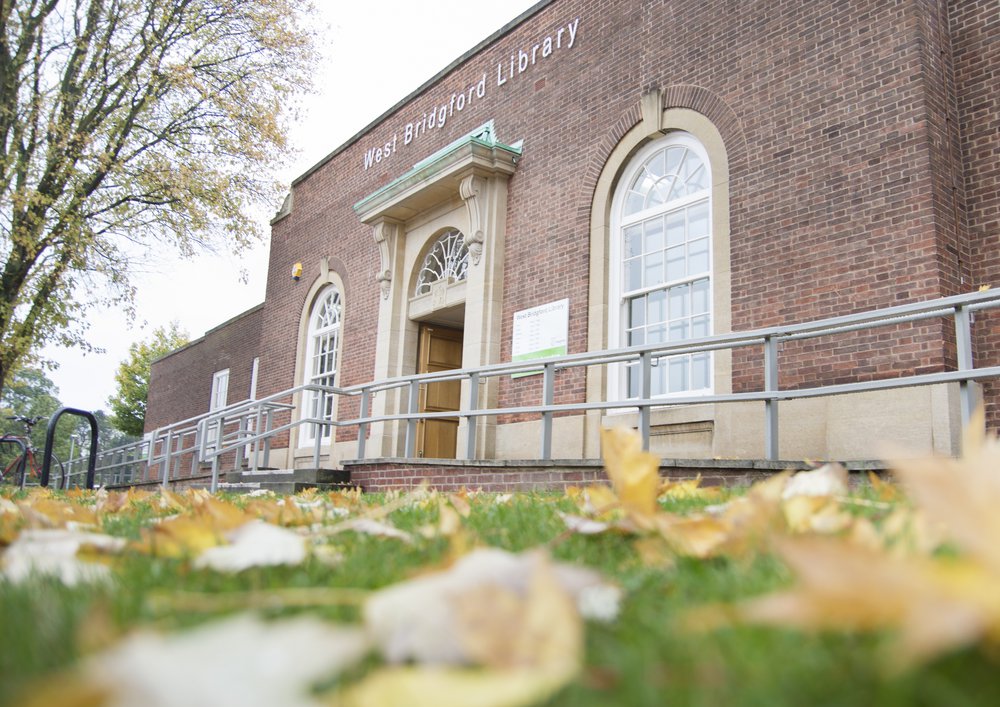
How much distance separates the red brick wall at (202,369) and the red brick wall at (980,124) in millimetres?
14811

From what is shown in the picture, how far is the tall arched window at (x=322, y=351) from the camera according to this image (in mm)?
16578

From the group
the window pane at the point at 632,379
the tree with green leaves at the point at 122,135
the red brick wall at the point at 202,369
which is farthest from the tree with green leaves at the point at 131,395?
the window pane at the point at 632,379

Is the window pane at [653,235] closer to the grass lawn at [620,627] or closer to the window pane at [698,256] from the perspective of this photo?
the window pane at [698,256]

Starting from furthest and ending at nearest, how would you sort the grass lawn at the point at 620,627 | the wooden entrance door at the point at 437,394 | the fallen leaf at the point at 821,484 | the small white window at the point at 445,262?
the wooden entrance door at the point at 437,394, the small white window at the point at 445,262, the fallen leaf at the point at 821,484, the grass lawn at the point at 620,627

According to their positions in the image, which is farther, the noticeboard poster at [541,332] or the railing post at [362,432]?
the noticeboard poster at [541,332]

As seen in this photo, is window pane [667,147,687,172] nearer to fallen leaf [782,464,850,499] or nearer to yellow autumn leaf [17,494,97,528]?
fallen leaf [782,464,850,499]

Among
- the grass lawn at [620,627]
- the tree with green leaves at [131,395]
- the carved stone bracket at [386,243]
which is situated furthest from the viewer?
the tree with green leaves at [131,395]

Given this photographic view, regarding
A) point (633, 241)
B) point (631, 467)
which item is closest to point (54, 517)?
point (631, 467)

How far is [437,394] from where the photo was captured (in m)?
14.4

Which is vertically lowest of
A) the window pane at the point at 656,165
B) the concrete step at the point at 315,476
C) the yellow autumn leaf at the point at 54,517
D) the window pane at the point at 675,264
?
the yellow autumn leaf at the point at 54,517

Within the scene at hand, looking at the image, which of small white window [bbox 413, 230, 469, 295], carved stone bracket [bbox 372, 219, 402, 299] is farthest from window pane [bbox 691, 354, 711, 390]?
carved stone bracket [bbox 372, 219, 402, 299]

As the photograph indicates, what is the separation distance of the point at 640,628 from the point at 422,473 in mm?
7922

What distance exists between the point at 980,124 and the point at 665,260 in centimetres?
362

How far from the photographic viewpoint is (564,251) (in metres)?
11.3
